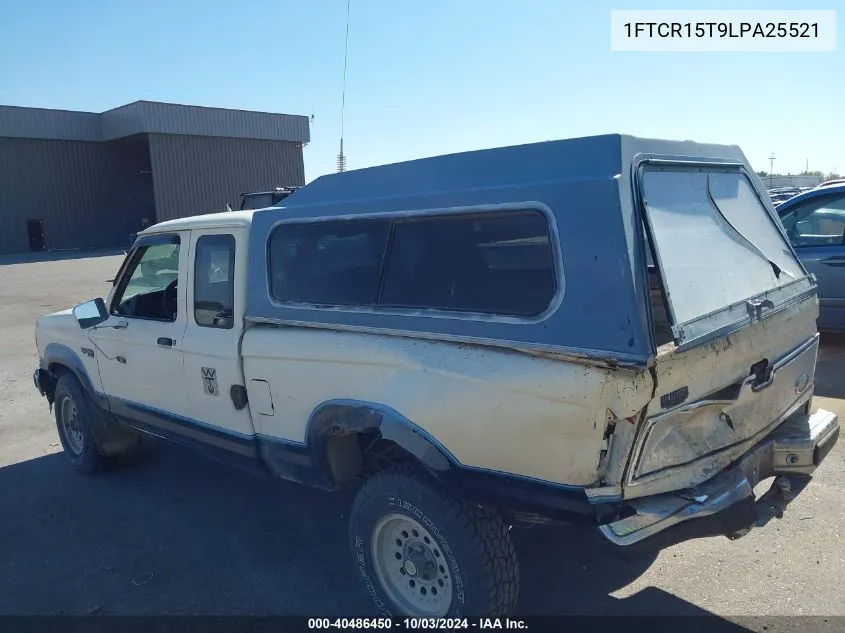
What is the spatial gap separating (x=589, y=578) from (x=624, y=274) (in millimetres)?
1851

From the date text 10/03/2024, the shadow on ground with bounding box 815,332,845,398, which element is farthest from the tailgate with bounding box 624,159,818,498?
the shadow on ground with bounding box 815,332,845,398

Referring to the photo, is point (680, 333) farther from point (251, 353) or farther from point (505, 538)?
point (251, 353)

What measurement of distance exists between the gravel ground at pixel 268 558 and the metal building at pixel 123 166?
33380 millimetres

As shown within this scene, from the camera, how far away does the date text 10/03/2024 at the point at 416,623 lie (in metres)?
2.68

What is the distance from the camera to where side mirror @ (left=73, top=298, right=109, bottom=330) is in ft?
14.7

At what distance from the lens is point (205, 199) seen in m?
37.2

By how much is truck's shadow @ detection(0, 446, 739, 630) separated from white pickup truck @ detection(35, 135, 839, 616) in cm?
57

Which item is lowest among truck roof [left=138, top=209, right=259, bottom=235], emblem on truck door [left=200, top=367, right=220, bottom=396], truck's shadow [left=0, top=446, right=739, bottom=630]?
truck's shadow [left=0, top=446, right=739, bottom=630]

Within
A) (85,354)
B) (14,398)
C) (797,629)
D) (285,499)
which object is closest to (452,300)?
(797,629)

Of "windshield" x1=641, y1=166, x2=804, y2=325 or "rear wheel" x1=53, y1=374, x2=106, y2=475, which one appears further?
"rear wheel" x1=53, y1=374, x2=106, y2=475

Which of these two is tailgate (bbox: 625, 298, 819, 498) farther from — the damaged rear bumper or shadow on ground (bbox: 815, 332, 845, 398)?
shadow on ground (bbox: 815, 332, 845, 398)

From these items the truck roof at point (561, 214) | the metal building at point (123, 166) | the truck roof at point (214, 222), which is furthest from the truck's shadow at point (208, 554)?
the metal building at point (123, 166)

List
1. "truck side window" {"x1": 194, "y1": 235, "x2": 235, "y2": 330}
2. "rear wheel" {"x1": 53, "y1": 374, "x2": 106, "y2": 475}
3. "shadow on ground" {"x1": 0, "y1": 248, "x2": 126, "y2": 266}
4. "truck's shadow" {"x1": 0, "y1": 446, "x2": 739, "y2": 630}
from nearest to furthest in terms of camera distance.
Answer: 1. "truck's shadow" {"x1": 0, "y1": 446, "x2": 739, "y2": 630}
2. "truck side window" {"x1": 194, "y1": 235, "x2": 235, "y2": 330}
3. "rear wheel" {"x1": 53, "y1": 374, "x2": 106, "y2": 475}
4. "shadow on ground" {"x1": 0, "y1": 248, "x2": 126, "y2": 266}

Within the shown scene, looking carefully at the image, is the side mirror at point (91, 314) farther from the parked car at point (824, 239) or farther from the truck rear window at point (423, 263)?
the parked car at point (824, 239)
